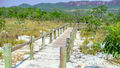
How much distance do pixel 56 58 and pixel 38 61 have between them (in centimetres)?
83

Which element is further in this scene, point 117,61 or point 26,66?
point 117,61

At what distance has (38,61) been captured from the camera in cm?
599

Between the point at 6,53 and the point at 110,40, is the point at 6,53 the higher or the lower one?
the lower one

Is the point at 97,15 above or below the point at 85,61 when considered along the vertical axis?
above

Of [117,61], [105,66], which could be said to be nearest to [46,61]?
[105,66]

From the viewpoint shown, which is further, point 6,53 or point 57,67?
point 57,67

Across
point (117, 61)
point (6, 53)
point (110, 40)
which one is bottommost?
point (117, 61)

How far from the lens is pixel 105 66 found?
20.1 ft

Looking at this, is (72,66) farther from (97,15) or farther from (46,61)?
(97,15)

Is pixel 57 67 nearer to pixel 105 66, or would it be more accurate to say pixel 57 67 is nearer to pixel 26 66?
pixel 26 66

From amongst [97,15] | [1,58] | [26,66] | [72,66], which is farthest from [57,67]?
[97,15]

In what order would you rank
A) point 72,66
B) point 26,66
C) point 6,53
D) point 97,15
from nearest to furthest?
point 6,53, point 26,66, point 72,66, point 97,15

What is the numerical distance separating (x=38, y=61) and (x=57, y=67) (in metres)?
0.93

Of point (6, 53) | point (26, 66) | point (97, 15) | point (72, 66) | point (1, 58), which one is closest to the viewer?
point (6, 53)
